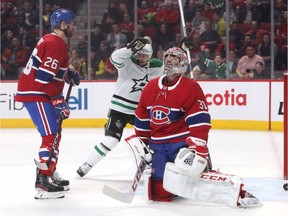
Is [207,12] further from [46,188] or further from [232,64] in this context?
[46,188]

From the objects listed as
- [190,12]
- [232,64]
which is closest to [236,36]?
[232,64]

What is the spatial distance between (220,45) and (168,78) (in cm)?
562

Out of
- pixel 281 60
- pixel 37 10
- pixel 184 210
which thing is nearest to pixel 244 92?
pixel 281 60

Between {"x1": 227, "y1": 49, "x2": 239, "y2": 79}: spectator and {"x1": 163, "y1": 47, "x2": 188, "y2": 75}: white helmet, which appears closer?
{"x1": 163, "y1": 47, "x2": 188, "y2": 75}: white helmet

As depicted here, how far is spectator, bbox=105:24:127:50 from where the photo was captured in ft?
35.4

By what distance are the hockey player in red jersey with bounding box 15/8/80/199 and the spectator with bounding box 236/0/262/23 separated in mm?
5797

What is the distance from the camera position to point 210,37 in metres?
10.4

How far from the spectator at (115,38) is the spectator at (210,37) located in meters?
1.21

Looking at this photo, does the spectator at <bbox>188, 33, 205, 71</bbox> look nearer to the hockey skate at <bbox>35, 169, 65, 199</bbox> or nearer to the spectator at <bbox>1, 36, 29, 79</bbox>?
the spectator at <bbox>1, 36, 29, 79</bbox>

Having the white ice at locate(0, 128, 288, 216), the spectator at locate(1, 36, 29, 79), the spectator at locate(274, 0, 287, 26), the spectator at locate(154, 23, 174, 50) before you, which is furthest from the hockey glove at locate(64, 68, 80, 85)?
the spectator at locate(1, 36, 29, 79)

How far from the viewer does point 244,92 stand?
9.37m

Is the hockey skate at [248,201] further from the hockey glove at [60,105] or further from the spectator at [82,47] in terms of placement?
the spectator at [82,47]

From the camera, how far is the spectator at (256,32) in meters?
10.3

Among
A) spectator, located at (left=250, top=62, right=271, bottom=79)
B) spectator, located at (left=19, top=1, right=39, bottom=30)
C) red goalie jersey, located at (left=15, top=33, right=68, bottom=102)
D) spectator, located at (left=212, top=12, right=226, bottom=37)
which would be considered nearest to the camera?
red goalie jersey, located at (left=15, top=33, right=68, bottom=102)
